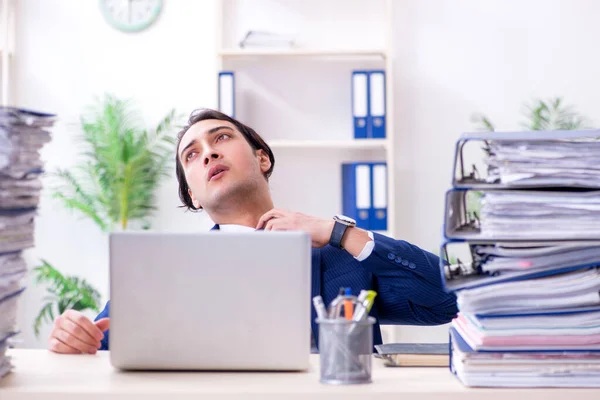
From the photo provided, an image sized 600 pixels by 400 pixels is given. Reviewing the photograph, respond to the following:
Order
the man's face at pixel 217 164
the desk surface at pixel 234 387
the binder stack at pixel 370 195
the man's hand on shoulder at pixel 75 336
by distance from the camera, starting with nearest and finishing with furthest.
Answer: the desk surface at pixel 234 387, the man's hand on shoulder at pixel 75 336, the man's face at pixel 217 164, the binder stack at pixel 370 195

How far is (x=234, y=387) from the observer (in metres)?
1.08

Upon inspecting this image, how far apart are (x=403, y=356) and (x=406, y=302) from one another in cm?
88

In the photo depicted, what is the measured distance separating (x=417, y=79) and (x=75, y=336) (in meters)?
2.97

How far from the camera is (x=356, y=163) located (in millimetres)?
3881

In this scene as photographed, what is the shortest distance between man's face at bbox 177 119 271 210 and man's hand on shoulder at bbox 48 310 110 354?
740 millimetres

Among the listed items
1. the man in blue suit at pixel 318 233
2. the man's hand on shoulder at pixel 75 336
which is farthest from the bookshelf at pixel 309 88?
the man's hand on shoulder at pixel 75 336

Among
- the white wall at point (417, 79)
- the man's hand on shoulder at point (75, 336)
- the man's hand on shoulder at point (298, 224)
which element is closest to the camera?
the man's hand on shoulder at point (75, 336)

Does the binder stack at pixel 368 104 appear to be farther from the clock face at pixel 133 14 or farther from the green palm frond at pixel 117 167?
the clock face at pixel 133 14

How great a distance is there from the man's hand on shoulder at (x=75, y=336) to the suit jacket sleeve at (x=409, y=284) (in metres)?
0.80

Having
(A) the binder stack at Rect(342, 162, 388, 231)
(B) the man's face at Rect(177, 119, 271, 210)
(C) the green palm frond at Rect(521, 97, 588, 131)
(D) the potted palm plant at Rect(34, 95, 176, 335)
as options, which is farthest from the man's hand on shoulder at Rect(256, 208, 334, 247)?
(C) the green palm frond at Rect(521, 97, 588, 131)

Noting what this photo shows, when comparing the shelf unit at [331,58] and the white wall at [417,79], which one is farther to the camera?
the white wall at [417,79]

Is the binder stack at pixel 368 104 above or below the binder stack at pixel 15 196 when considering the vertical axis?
above

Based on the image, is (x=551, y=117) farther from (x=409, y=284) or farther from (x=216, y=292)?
(x=216, y=292)

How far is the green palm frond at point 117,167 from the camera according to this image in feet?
13.3
